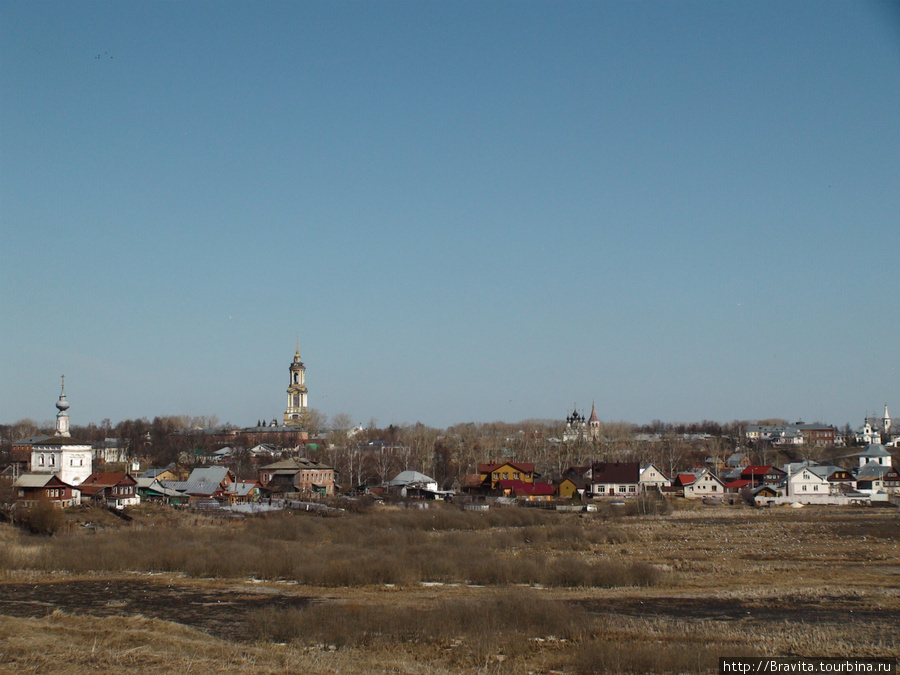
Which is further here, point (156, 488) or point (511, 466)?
point (511, 466)

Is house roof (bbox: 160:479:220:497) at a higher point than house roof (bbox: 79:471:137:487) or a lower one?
lower

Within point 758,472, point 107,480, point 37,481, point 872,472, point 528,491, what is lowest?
point 528,491

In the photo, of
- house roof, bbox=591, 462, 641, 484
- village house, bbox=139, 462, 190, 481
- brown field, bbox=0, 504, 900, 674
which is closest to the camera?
brown field, bbox=0, 504, 900, 674

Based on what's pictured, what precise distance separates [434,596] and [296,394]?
13560cm

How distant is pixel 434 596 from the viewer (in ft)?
85.1

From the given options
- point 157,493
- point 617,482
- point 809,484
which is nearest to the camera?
point 157,493

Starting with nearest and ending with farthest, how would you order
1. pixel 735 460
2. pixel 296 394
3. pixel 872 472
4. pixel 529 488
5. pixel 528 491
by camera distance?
pixel 528 491, pixel 529 488, pixel 872 472, pixel 735 460, pixel 296 394

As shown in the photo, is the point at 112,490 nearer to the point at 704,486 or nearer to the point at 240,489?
the point at 240,489

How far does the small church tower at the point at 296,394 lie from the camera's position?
155 meters

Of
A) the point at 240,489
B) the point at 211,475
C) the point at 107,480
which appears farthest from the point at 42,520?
the point at 211,475

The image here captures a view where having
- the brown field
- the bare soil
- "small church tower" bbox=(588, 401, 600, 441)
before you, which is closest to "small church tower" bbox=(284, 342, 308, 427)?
"small church tower" bbox=(588, 401, 600, 441)

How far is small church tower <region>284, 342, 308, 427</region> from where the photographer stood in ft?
510

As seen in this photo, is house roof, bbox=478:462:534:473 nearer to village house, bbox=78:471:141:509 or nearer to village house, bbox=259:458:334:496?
village house, bbox=259:458:334:496

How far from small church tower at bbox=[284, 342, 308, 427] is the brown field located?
109164 mm
